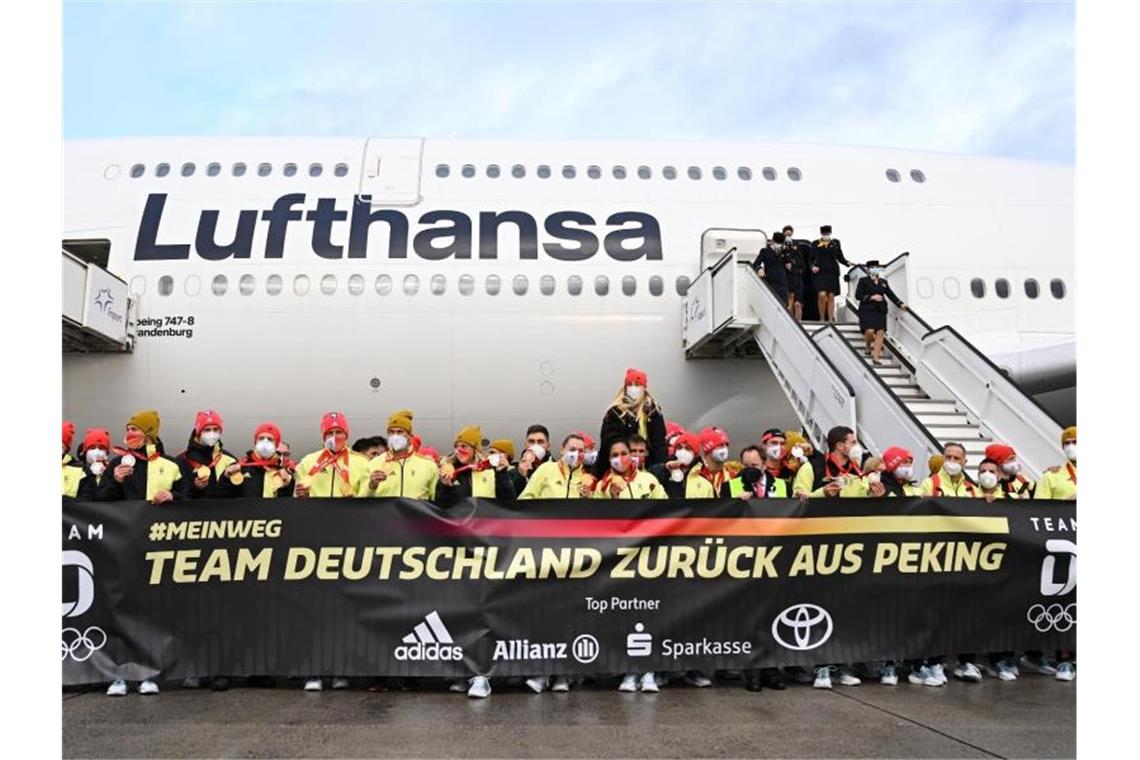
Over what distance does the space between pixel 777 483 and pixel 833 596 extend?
4.32 ft

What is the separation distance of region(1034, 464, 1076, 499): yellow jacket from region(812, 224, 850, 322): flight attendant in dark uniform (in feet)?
16.1

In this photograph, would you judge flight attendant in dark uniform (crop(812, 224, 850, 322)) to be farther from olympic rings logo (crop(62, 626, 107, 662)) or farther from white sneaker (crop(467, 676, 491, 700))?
olympic rings logo (crop(62, 626, 107, 662))

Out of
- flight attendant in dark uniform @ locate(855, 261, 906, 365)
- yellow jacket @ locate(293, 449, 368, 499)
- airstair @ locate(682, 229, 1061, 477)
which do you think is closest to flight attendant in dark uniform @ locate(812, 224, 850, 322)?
airstair @ locate(682, 229, 1061, 477)

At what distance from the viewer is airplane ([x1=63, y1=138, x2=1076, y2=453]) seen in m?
12.3

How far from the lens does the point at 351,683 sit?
5875 millimetres

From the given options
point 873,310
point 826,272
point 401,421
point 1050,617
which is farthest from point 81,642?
point 826,272

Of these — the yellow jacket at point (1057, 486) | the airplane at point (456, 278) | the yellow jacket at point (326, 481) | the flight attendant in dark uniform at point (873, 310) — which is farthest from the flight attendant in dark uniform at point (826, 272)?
the yellow jacket at point (326, 481)

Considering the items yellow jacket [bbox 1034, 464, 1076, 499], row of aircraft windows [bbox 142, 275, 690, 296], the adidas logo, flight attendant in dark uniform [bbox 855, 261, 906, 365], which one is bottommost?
the adidas logo

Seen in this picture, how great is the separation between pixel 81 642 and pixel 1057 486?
7291mm

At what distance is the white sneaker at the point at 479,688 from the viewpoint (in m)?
5.52

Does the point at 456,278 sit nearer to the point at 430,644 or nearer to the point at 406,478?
the point at 406,478

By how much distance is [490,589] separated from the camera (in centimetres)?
577

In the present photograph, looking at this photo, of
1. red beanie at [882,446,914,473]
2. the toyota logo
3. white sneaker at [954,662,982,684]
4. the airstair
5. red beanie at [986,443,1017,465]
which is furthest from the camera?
the airstair

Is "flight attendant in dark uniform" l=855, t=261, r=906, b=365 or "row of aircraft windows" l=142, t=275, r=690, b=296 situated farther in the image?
"row of aircraft windows" l=142, t=275, r=690, b=296
